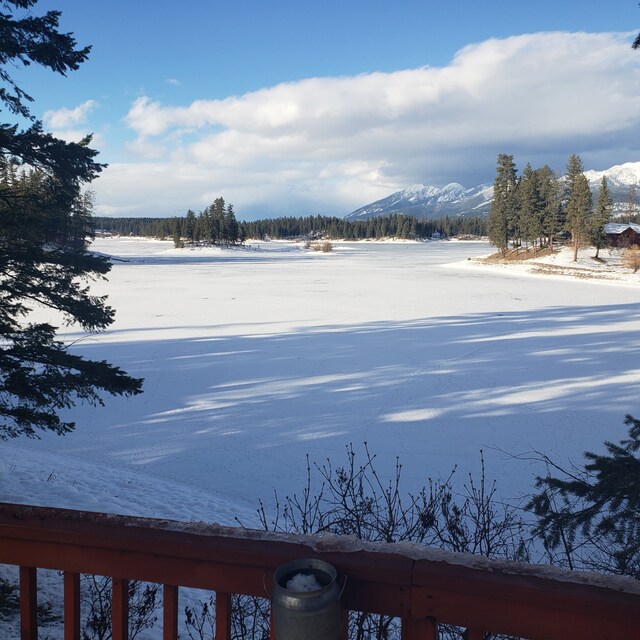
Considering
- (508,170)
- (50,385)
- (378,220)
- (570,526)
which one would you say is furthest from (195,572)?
(378,220)

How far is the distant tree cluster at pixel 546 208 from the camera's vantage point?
173 ft

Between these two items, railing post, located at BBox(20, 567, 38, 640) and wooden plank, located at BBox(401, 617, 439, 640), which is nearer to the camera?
wooden plank, located at BBox(401, 617, 439, 640)

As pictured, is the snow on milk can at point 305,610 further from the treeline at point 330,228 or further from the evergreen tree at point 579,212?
the treeline at point 330,228

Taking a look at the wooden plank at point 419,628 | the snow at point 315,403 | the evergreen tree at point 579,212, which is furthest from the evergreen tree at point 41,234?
the evergreen tree at point 579,212

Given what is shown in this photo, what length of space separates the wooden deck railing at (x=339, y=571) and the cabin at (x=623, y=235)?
6484 cm

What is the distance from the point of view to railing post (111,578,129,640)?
1.71m

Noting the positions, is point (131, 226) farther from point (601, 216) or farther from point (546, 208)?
point (601, 216)

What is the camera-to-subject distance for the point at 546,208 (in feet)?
187

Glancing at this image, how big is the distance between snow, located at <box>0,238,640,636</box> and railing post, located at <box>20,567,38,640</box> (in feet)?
14.8

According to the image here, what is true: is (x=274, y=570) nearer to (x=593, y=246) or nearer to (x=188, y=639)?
(x=188, y=639)

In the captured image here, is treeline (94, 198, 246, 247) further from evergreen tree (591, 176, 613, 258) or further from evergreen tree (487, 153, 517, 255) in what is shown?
evergreen tree (591, 176, 613, 258)

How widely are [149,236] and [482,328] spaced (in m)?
142

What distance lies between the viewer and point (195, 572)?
164 cm

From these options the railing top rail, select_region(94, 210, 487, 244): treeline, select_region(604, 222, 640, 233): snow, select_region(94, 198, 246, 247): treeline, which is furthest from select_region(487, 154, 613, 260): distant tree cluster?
select_region(94, 210, 487, 244): treeline
